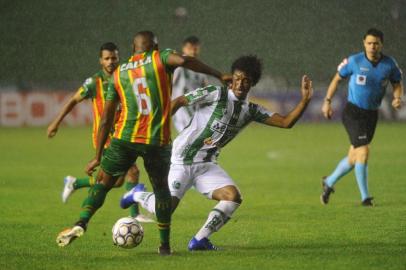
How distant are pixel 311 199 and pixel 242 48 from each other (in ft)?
50.4

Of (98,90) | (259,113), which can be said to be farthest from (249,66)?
(98,90)

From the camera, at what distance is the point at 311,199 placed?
12.0m

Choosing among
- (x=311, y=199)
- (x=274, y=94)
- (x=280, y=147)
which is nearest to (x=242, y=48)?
(x=274, y=94)

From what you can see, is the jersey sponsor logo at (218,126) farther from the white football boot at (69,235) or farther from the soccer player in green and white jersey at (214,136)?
the white football boot at (69,235)

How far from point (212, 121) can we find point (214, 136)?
150 mm

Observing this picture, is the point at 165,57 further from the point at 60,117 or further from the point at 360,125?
the point at 360,125

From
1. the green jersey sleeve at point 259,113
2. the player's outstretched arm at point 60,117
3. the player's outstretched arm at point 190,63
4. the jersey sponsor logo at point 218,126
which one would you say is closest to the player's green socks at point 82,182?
the player's outstretched arm at point 60,117

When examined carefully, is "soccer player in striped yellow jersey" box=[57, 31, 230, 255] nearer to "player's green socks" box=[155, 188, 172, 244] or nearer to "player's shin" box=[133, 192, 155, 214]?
"player's green socks" box=[155, 188, 172, 244]

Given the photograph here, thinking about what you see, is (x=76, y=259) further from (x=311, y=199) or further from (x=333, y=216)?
(x=311, y=199)

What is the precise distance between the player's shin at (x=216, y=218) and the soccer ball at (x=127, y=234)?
561 mm

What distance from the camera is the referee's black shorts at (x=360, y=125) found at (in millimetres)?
11477

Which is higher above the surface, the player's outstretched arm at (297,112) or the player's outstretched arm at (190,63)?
the player's outstretched arm at (190,63)

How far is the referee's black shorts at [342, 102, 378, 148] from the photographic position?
1148 cm

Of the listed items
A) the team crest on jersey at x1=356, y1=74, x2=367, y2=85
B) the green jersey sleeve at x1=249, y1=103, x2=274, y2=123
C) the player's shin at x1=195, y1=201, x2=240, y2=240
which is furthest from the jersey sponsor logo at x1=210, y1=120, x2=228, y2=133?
the team crest on jersey at x1=356, y1=74, x2=367, y2=85
